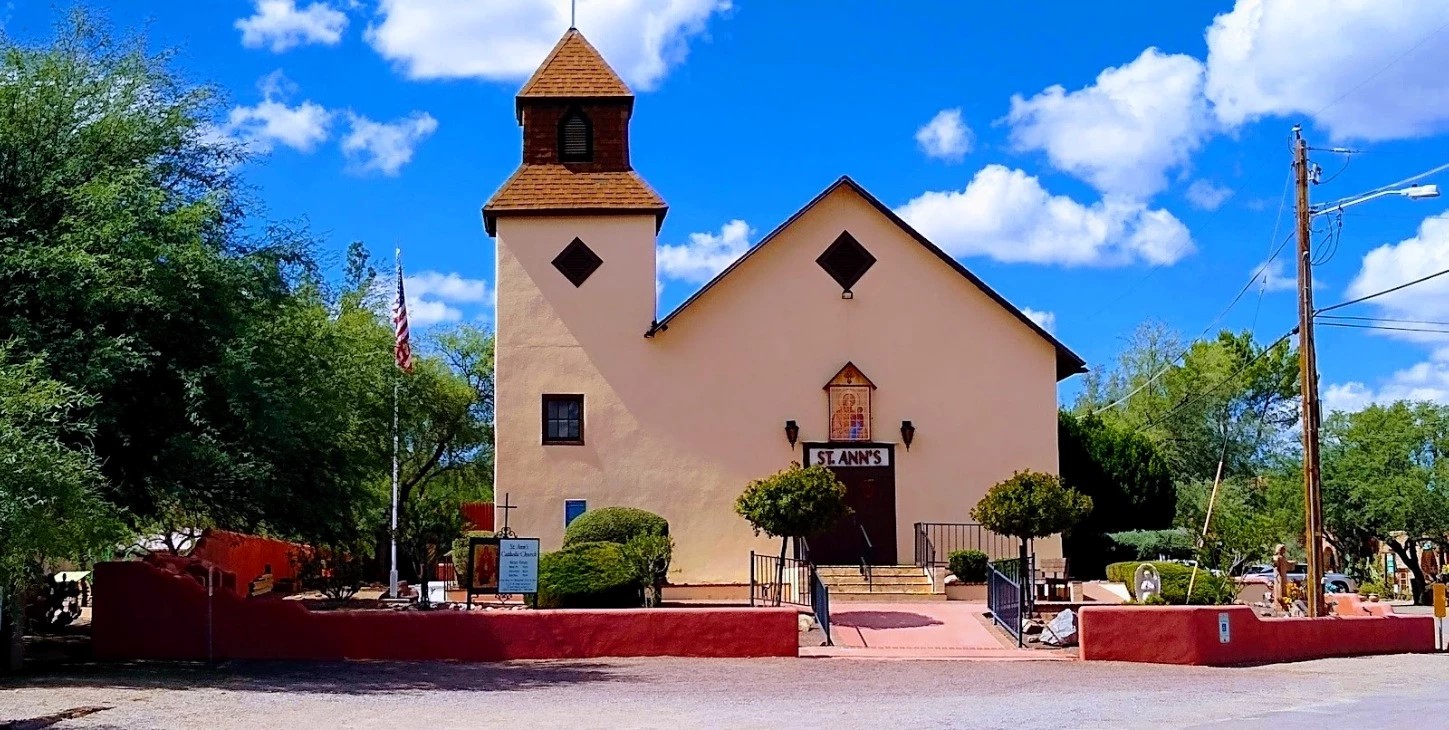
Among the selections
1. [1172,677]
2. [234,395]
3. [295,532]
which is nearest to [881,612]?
[1172,677]

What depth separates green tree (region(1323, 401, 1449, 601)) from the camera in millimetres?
45312

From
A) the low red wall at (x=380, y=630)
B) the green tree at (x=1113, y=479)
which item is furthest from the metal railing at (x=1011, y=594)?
the green tree at (x=1113, y=479)

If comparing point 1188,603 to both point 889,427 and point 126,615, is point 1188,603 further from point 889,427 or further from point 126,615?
point 126,615

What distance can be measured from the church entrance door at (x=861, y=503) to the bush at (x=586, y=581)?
7.99 m

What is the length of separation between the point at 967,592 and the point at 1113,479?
31.3 feet

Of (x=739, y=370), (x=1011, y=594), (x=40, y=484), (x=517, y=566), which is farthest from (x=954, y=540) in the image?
(x=40, y=484)

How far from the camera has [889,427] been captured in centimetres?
2875

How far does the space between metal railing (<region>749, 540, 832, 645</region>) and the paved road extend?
2406 millimetres

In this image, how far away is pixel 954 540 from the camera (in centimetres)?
2833

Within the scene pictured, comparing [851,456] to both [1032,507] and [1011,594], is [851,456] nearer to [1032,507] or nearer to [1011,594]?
[1032,507]

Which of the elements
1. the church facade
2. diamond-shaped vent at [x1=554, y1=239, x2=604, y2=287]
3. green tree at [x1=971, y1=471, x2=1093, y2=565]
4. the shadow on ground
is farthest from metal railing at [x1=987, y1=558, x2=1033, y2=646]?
diamond-shaped vent at [x1=554, y1=239, x2=604, y2=287]

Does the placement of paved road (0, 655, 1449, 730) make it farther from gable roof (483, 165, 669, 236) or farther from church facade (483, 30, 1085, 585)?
gable roof (483, 165, 669, 236)

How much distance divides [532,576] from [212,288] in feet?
18.5

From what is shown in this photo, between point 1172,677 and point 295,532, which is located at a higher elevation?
point 295,532
